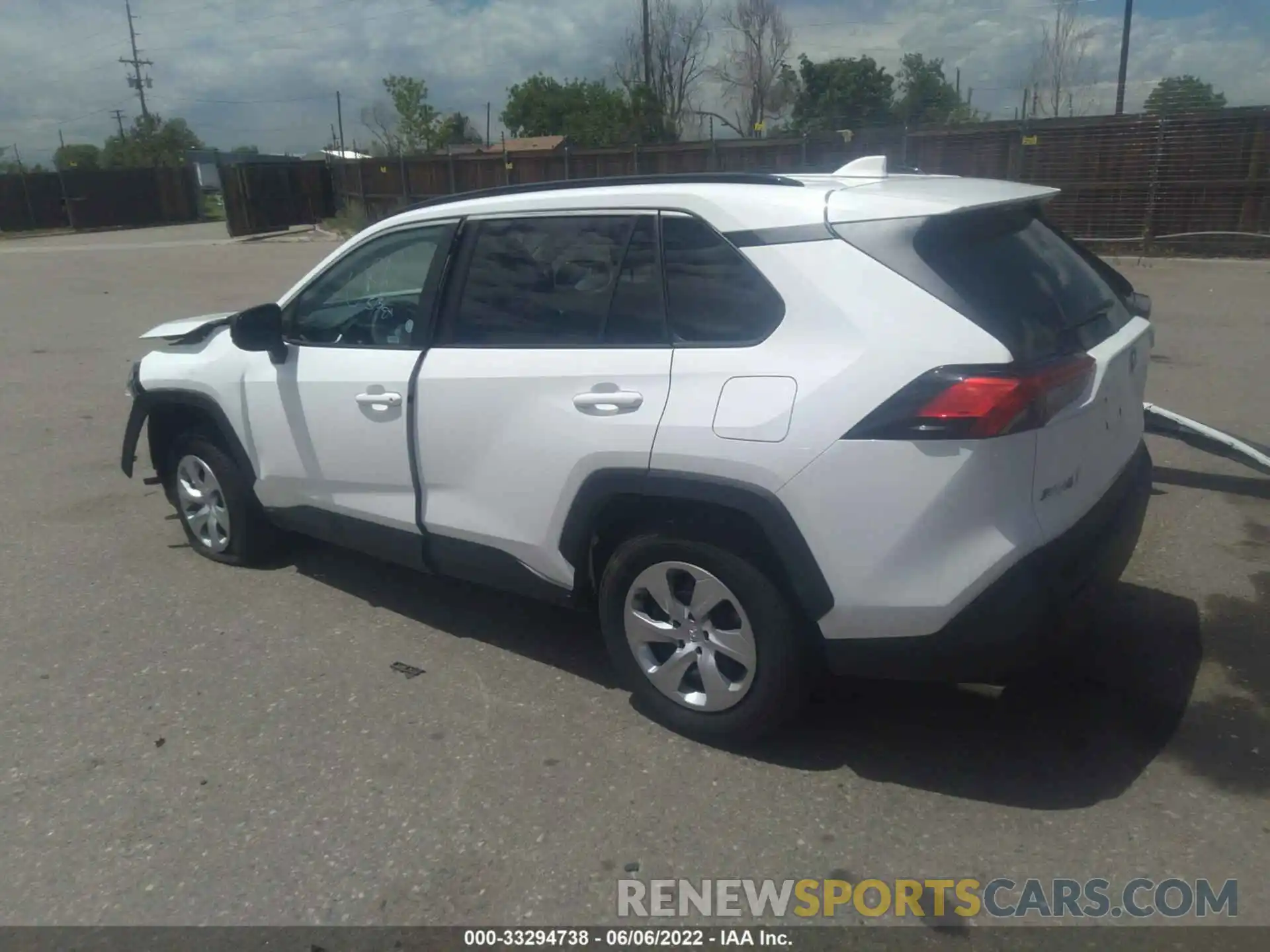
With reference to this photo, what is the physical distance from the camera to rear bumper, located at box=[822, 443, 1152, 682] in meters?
2.94

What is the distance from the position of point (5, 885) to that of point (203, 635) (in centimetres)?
160

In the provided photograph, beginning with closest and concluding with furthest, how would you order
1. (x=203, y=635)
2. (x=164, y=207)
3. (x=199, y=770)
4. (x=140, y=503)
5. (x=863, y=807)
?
1. (x=863, y=807)
2. (x=199, y=770)
3. (x=203, y=635)
4. (x=140, y=503)
5. (x=164, y=207)

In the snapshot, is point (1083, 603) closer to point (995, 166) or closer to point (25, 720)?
point (25, 720)

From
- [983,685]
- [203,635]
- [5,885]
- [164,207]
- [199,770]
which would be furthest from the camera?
[164,207]

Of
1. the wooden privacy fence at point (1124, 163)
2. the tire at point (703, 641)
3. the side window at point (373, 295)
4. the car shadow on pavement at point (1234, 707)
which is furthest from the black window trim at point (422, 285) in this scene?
the wooden privacy fence at point (1124, 163)

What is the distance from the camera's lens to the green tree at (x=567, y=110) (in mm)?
48812

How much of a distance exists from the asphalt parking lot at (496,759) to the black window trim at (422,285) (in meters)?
1.20

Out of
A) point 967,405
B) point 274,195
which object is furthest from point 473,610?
point 274,195

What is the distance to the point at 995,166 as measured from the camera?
65.9 ft

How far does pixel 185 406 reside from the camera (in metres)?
5.05

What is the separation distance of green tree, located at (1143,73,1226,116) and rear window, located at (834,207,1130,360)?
17929mm

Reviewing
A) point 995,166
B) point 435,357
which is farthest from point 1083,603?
point 995,166

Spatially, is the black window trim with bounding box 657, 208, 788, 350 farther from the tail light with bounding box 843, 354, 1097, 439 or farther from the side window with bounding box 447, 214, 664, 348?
the tail light with bounding box 843, 354, 1097, 439

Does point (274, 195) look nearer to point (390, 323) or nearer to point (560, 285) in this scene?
point (390, 323)
